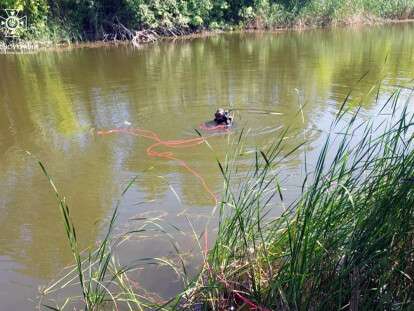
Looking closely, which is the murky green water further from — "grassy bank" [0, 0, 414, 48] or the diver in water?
"grassy bank" [0, 0, 414, 48]

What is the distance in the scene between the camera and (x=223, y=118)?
7.02 m

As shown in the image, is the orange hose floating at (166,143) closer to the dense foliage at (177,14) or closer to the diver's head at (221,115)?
the diver's head at (221,115)

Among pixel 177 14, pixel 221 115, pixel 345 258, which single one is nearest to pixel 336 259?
pixel 345 258

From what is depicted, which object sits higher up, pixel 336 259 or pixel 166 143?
pixel 336 259

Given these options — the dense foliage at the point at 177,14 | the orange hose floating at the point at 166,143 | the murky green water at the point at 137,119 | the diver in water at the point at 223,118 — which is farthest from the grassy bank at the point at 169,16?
the diver in water at the point at 223,118

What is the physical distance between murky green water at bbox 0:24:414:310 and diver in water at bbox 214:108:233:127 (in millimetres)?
217

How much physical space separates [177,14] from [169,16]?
428 mm

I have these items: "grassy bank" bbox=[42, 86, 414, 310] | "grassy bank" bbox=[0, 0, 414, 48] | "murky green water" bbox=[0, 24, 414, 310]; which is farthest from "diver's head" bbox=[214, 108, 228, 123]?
"grassy bank" bbox=[0, 0, 414, 48]

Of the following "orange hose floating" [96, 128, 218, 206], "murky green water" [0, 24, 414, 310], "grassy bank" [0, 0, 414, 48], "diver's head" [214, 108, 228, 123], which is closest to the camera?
"murky green water" [0, 24, 414, 310]

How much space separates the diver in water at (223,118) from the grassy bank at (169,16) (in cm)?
1165

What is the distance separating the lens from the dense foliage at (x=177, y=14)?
→ 17.3 metres

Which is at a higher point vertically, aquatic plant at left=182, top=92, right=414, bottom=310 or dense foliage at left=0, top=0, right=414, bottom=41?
dense foliage at left=0, top=0, right=414, bottom=41

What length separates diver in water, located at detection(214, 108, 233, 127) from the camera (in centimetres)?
695

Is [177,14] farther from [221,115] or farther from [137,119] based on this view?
[221,115]
